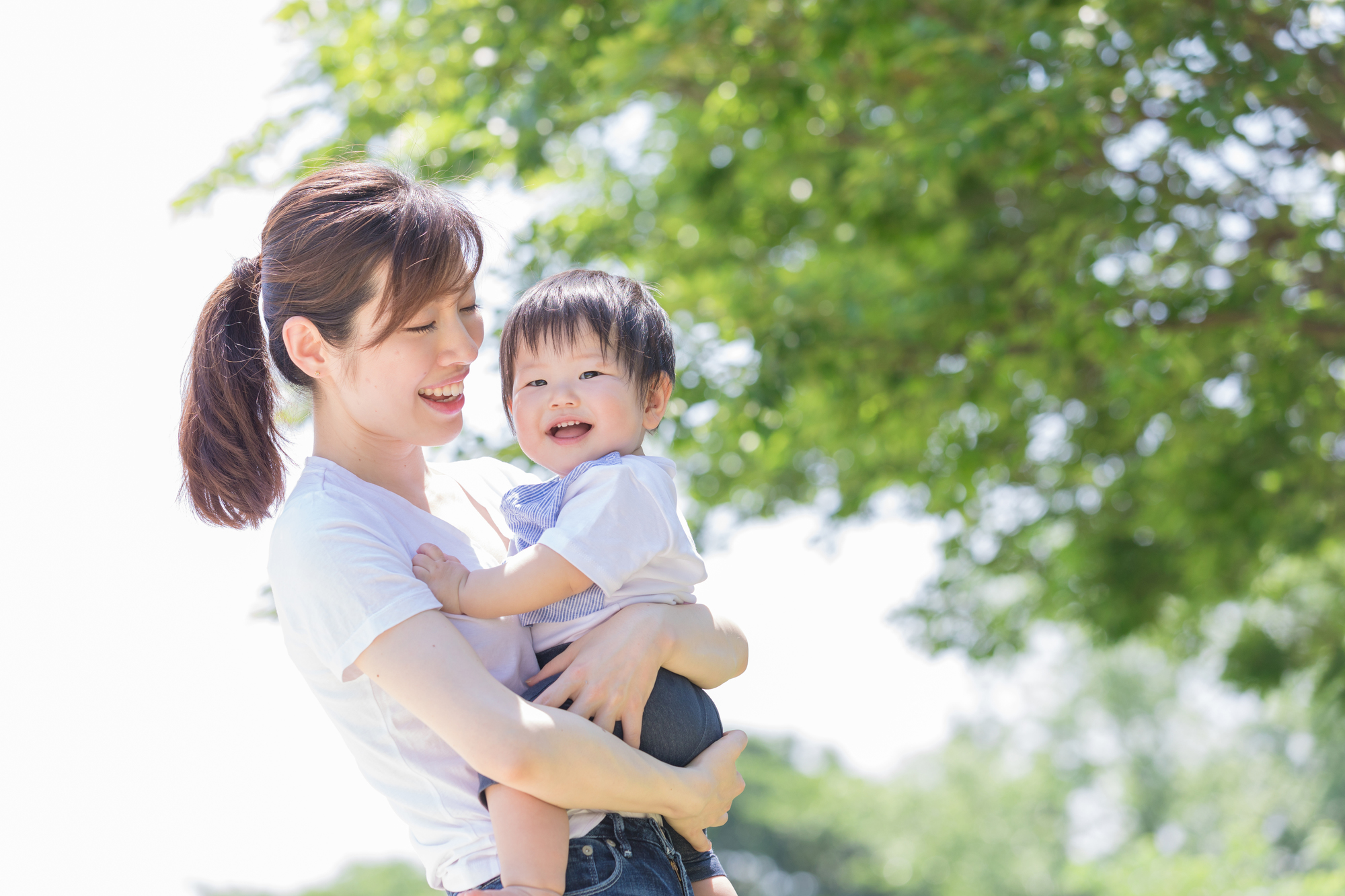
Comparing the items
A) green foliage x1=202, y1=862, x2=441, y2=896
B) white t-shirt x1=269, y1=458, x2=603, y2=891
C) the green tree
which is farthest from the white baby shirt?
green foliage x1=202, y1=862, x2=441, y2=896

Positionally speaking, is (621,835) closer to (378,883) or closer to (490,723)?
(490,723)

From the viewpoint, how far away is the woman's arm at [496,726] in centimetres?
146

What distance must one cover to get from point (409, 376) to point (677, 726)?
0.69 meters

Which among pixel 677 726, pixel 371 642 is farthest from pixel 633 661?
pixel 371 642

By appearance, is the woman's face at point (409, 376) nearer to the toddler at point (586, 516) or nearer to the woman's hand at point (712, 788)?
the toddler at point (586, 516)

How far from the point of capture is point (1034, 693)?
30.4 m

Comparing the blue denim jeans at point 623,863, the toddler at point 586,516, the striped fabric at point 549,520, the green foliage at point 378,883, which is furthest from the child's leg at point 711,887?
the green foliage at point 378,883

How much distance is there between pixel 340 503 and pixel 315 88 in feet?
13.7

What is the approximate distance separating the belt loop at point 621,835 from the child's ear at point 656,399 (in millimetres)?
664

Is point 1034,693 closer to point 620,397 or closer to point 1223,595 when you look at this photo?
point 1223,595

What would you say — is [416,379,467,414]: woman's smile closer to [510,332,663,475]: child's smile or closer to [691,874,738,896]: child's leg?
[510,332,663,475]: child's smile

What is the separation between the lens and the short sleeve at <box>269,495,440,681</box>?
1.50 metres

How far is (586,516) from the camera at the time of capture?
1690mm

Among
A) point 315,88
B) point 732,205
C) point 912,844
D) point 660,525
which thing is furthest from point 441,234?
point 912,844
